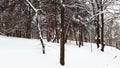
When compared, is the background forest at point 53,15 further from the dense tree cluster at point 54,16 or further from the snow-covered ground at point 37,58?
the snow-covered ground at point 37,58

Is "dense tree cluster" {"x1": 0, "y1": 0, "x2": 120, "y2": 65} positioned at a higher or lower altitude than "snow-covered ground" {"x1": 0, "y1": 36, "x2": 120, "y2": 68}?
higher

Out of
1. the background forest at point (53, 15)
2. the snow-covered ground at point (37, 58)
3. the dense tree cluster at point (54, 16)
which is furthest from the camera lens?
the background forest at point (53, 15)

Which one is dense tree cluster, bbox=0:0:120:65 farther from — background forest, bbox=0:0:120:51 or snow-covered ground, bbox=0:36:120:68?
snow-covered ground, bbox=0:36:120:68

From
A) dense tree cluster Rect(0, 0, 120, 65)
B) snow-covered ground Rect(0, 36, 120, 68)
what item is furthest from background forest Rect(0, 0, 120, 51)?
snow-covered ground Rect(0, 36, 120, 68)

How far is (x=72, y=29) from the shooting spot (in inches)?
1120

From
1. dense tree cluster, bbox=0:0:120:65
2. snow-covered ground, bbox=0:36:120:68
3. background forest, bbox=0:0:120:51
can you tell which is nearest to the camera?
snow-covered ground, bbox=0:36:120:68

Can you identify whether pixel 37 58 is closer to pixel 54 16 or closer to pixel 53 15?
pixel 53 15

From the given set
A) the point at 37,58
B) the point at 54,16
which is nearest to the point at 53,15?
the point at 54,16

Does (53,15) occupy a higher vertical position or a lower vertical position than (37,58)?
higher

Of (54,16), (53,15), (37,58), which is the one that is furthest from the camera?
(54,16)

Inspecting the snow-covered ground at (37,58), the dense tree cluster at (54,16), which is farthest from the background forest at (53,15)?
the snow-covered ground at (37,58)

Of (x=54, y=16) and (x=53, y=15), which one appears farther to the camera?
(x=54, y=16)

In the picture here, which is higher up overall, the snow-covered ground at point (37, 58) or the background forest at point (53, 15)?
the background forest at point (53, 15)

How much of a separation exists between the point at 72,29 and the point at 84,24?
1.54 metres
